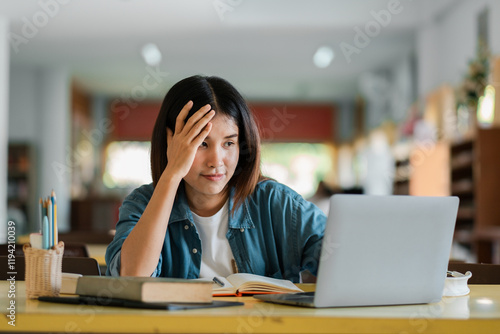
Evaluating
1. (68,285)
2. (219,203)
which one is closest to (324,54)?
(219,203)

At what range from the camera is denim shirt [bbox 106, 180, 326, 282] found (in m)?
1.87

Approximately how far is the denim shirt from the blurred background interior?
72.5 inches

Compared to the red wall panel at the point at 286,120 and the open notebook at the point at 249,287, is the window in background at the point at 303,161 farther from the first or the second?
the open notebook at the point at 249,287

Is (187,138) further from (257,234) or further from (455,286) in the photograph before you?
(455,286)

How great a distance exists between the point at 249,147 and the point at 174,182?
326mm

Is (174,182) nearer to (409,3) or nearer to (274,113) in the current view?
(409,3)

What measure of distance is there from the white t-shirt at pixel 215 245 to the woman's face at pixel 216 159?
88 millimetres

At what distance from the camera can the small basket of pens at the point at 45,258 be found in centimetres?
137

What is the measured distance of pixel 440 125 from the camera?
7.68m

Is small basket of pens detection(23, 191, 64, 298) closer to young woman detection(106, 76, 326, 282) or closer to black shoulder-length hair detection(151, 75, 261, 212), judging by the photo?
young woman detection(106, 76, 326, 282)

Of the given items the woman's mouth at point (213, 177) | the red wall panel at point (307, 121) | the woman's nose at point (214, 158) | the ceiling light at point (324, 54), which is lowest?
the woman's mouth at point (213, 177)

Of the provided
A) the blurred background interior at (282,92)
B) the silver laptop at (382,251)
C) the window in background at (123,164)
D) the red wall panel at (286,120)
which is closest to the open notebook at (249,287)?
the silver laptop at (382,251)

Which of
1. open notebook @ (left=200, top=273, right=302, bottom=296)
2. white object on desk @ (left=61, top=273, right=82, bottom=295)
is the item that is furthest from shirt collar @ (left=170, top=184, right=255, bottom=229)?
white object on desk @ (left=61, top=273, right=82, bottom=295)

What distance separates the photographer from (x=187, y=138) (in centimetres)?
176
